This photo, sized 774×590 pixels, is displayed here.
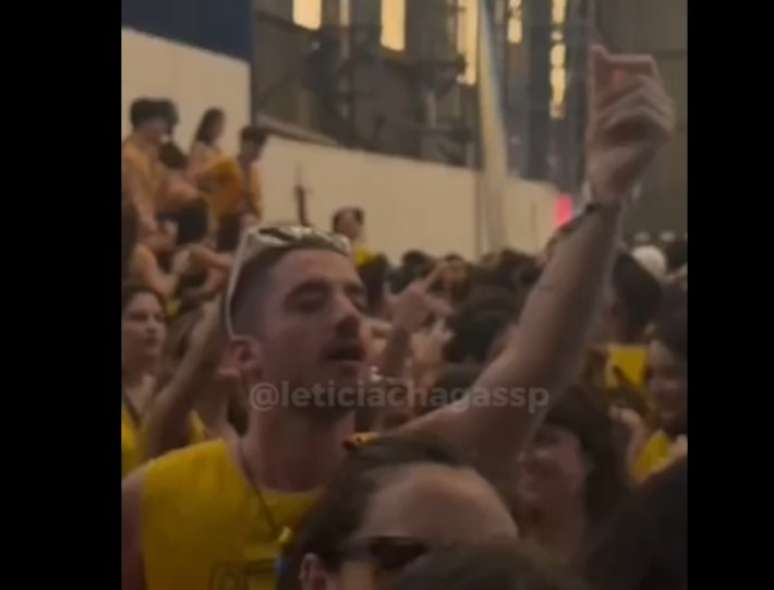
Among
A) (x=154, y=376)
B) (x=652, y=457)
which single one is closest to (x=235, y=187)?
(x=154, y=376)

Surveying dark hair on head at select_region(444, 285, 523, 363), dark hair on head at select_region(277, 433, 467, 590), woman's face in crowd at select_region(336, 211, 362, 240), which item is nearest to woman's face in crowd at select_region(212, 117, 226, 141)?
woman's face in crowd at select_region(336, 211, 362, 240)

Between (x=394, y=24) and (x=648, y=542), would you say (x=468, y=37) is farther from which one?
(x=648, y=542)

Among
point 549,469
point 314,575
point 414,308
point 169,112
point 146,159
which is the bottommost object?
point 314,575

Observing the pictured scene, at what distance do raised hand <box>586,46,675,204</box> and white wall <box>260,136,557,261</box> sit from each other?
13 centimetres

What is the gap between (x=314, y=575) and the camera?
268cm

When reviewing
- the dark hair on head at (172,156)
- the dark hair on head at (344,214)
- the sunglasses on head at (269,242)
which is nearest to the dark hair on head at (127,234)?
the dark hair on head at (172,156)

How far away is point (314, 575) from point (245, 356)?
1.66 feet

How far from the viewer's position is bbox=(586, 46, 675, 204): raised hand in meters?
2.69

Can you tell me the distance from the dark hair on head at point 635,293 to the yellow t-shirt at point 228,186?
2.67 ft

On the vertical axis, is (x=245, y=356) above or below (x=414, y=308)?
below

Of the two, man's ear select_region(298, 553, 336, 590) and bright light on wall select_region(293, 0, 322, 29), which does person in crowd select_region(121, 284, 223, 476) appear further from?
bright light on wall select_region(293, 0, 322, 29)

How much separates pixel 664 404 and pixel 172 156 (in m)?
1.22
